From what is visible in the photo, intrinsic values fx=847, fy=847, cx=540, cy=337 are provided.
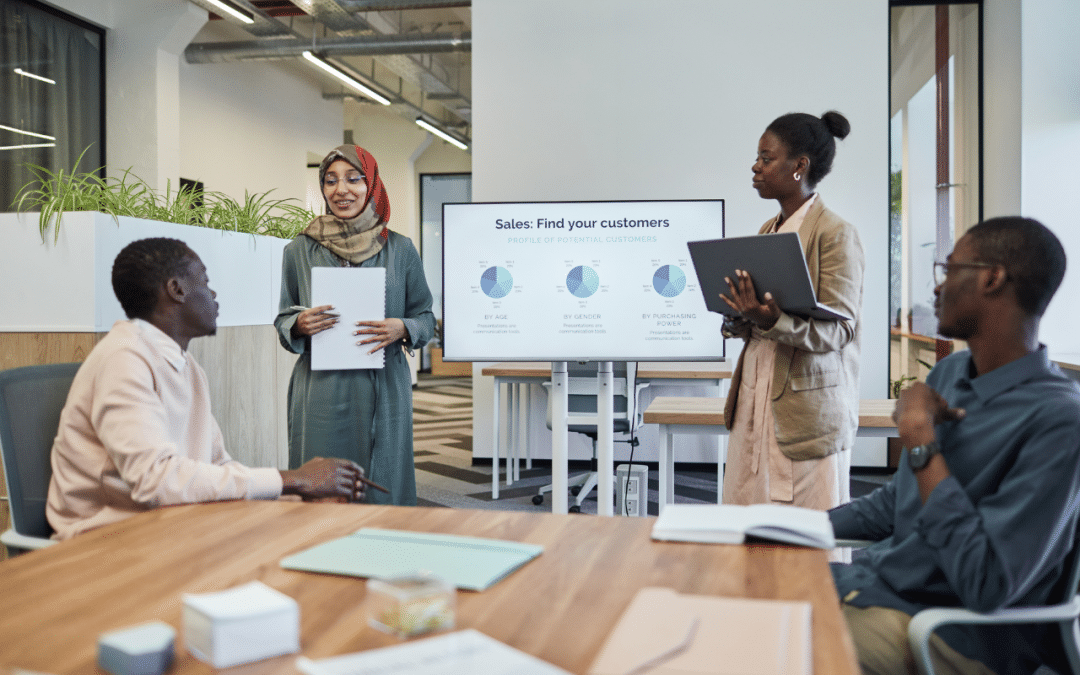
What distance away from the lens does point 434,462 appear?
20.8ft

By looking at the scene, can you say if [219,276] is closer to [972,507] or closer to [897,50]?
[972,507]

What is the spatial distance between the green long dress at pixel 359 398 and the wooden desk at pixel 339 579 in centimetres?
100

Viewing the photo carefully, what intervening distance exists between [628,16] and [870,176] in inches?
75.3

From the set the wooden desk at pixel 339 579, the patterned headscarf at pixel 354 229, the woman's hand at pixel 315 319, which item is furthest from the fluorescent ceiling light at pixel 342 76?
the wooden desk at pixel 339 579

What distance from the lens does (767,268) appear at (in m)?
2.09

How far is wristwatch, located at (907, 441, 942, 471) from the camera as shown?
1.39 m

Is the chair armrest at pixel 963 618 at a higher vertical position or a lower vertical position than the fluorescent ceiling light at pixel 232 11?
lower

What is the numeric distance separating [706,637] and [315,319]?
1823 mm

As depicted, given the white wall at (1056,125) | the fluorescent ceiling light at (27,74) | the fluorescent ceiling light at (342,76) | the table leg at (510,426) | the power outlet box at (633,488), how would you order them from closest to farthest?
the power outlet box at (633,488) < the white wall at (1056,125) < the table leg at (510,426) < the fluorescent ceiling light at (27,74) < the fluorescent ceiling light at (342,76)

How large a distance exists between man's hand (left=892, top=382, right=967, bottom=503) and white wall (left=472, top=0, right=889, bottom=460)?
13.9 ft

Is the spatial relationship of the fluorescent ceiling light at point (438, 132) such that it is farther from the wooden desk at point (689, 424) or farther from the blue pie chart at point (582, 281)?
the blue pie chart at point (582, 281)

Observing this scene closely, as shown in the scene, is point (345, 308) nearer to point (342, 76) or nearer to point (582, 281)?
point (582, 281)

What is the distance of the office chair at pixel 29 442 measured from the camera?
173 centimetres

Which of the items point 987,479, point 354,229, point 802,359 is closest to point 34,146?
point 354,229
